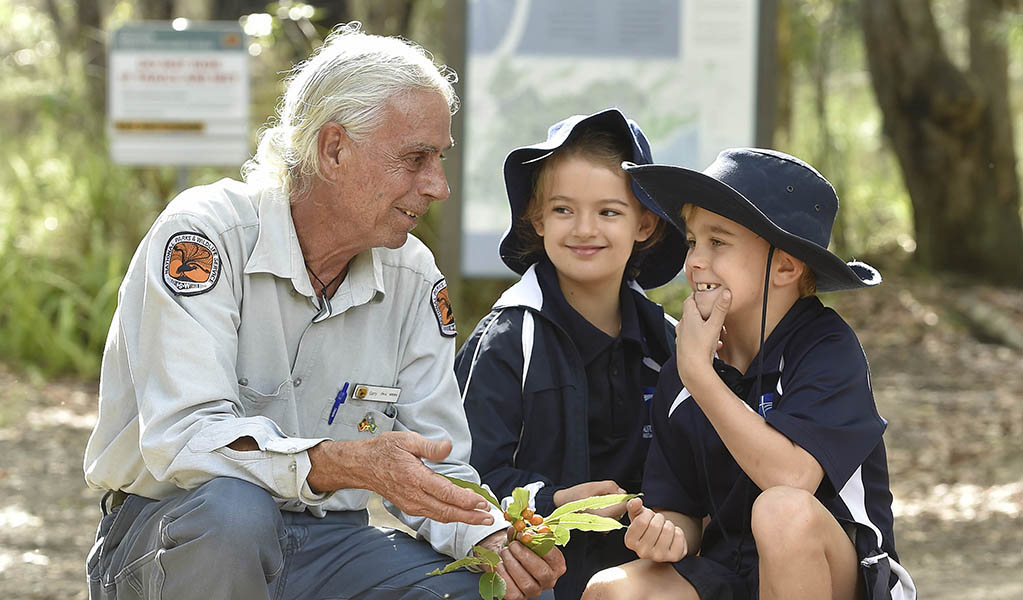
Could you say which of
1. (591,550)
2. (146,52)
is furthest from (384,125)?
(146,52)

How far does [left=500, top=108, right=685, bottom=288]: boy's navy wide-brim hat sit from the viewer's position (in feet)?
11.0

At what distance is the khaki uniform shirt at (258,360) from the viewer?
2562 millimetres

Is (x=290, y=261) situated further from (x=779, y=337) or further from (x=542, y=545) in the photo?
(x=779, y=337)

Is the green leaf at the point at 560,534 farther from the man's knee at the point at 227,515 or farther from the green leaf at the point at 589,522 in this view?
the man's knee at the point at 227,515

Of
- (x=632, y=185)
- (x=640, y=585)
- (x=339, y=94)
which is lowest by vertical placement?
(x=640, y=585)

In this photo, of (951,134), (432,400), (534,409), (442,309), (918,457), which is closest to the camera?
(432,400)

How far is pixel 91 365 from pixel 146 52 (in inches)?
91.7

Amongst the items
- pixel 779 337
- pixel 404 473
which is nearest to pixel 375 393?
pixel 404 473

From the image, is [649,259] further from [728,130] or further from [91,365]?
[91,365]

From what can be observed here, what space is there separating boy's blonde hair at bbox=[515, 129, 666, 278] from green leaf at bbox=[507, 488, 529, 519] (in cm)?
98

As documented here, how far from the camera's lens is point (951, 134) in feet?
37.6

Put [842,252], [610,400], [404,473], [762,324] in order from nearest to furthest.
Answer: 1. [404,473]
2. [762,324]
3. [610,400]
4. [842,252]

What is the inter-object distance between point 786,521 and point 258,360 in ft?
4.03

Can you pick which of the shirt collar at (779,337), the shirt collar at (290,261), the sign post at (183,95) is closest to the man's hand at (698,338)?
the shirt collar at (779,337)
